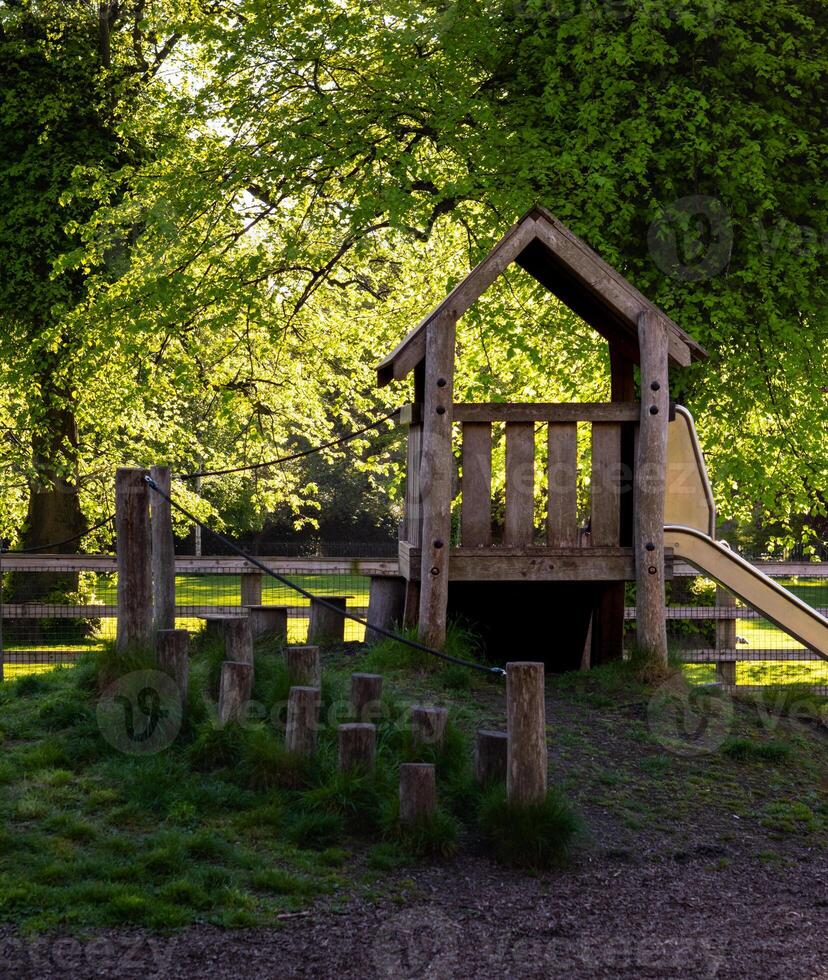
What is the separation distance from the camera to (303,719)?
6816mm

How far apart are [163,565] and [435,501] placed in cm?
214

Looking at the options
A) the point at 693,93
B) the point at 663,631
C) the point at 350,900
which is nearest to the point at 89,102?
the point at 693,93

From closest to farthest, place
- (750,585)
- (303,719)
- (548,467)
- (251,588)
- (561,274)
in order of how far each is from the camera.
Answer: (303,719) → (548,467) → (750,585) → (561,274) → (251,588)

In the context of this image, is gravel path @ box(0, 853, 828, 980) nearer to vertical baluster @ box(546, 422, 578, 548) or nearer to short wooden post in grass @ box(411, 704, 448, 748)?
short wooden post in grass @ box(411, 704, 448, 748)

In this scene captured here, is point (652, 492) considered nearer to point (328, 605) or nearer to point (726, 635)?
point (328, 605)

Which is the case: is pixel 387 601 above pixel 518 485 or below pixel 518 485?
below

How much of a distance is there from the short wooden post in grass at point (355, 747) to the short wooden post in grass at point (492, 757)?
59 cm

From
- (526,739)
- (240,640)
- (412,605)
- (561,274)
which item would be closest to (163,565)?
(240,640)

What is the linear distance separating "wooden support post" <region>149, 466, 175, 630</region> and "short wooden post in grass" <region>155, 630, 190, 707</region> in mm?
1306

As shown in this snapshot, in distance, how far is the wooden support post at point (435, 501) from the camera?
9562mm

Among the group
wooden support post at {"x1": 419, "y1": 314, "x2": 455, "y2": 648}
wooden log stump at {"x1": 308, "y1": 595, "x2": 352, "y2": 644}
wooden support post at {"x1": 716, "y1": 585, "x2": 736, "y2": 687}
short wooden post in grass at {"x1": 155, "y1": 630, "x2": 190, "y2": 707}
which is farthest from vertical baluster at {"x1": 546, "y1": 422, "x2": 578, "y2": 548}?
wooden support post at {"x1": 716, "y1": 585, "x2": 736, "y2": 687}

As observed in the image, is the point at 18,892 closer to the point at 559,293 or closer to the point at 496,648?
the point at 496,648

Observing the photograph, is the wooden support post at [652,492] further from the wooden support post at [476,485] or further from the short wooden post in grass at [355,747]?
the short wooden post in grass at [355,747]

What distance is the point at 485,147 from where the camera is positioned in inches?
554
